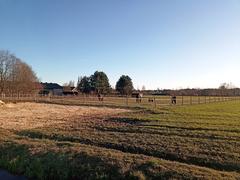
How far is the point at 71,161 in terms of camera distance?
11039 millimetres

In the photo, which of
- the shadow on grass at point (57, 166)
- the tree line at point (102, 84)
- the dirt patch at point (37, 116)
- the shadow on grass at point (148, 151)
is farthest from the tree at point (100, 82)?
the shadow on grass at point (57, 166)

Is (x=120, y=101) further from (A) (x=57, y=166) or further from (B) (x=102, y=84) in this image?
(B) (x=102, y=84)

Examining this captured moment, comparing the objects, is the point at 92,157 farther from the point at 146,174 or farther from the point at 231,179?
the point at 231,179

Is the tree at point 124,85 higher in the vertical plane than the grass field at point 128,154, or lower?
A: higher

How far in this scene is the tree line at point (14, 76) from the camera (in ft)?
262

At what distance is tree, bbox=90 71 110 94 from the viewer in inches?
4237

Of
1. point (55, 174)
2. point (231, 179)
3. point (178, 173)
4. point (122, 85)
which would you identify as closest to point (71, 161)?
point (55, 174)

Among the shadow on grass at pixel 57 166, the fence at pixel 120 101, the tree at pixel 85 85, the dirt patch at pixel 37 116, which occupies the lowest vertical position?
the shadow on grass at pixel 57 166

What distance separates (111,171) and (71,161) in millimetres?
1856

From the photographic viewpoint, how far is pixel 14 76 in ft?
267

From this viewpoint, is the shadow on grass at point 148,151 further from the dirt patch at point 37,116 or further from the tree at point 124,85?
the tree at point 124,85

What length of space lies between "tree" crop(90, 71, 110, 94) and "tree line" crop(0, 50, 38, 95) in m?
27.8

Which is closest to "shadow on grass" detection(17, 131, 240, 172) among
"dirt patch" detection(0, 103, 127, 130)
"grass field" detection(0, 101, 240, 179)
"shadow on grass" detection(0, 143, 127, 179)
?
"grass field" detection(0, 101, 240, 179)

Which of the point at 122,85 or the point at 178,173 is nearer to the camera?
the point at 178,173
